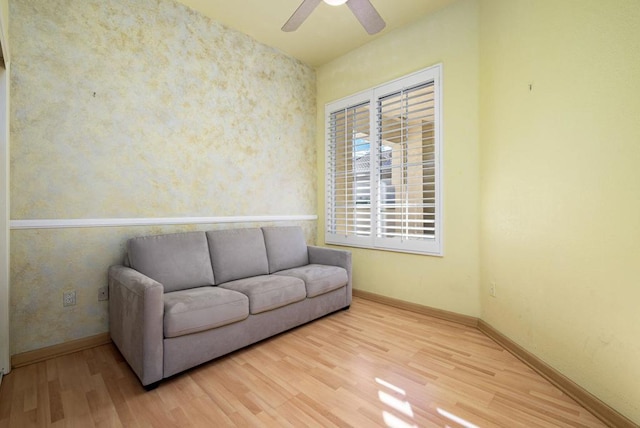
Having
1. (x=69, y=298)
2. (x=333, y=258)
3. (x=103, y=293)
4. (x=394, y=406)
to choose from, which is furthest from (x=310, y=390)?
(x=69, y=298)

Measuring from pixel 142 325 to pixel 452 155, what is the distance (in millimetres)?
2934

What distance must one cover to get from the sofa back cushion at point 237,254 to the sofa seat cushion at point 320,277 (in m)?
0.26

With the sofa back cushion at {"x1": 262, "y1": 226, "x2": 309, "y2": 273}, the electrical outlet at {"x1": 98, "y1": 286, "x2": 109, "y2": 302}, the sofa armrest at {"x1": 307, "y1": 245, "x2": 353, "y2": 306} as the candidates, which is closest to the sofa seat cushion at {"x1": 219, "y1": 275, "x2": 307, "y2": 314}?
the sofa back cushion at {"x1": 262, "y1": 226, "x2": 309, "y2": 273}

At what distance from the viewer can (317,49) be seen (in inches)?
149

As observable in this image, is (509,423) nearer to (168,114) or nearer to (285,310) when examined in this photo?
(285,310)

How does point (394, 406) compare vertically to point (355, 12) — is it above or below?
below

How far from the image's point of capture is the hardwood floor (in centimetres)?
157

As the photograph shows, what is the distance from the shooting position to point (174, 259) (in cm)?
250

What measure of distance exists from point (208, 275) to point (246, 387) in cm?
111

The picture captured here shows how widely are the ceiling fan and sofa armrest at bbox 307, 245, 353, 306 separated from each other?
2.18 meters

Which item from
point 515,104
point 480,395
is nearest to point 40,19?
point 515,104

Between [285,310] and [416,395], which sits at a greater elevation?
[285,310]

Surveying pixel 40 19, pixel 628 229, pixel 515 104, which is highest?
pixel 40 19

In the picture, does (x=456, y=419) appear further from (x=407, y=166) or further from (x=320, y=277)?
(x=407, y=166)
